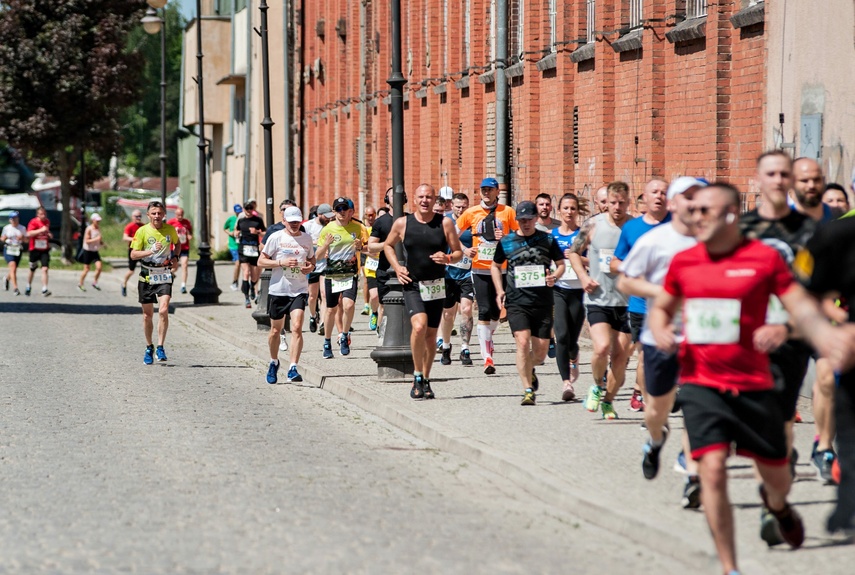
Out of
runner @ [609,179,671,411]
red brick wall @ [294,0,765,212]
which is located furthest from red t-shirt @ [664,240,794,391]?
red brick wall @ [294,0,765,212]

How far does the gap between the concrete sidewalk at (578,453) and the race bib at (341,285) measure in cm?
107

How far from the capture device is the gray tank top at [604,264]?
483 inches

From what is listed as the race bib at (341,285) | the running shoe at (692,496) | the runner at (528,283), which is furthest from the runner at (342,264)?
the running shoe at (692,496)

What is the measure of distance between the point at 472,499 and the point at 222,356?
1122 cm

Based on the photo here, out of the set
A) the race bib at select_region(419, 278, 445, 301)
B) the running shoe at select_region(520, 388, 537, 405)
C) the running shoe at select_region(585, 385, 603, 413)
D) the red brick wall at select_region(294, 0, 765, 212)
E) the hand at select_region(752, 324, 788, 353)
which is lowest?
the running shoe at select_region(520, 388, 537, 405)

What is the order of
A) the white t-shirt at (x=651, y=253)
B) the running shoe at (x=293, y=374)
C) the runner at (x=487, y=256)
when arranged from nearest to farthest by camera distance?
1. the white t-shirt at (x=651, y=253)
2. the running shoe at (x=293, y=374)
3. the runner at (x=487, y=256)

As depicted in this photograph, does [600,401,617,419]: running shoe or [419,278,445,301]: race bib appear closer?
[600,401,617,419]: running shoe

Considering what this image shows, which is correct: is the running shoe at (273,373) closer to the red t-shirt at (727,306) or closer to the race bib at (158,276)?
the race bib at (158,276)

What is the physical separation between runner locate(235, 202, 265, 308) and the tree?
2167cm

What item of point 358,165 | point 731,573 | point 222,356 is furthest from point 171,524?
point 358,165

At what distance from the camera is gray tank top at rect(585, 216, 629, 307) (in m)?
12.3

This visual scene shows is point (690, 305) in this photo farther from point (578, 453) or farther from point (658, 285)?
point (578, 453)

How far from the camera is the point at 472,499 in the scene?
935 centimetres

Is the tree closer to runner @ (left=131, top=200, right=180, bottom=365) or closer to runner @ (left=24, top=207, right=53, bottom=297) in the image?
runner @ (left=24, top=207, right=53, bottom=297)
